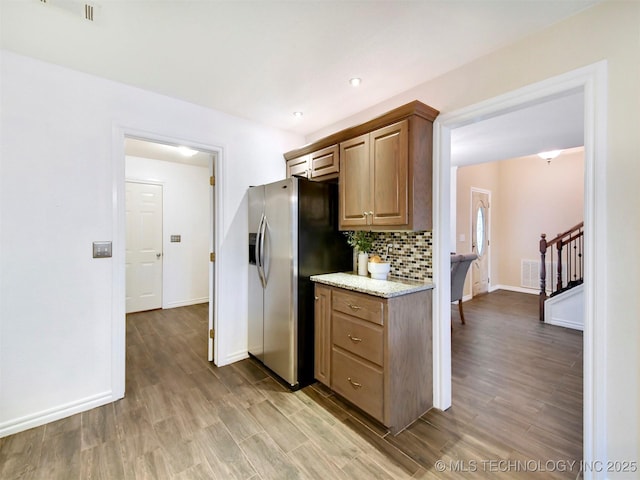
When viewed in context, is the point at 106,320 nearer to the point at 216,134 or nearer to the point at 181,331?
the point at 181,331

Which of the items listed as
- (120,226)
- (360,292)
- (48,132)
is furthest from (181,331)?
(360,292)

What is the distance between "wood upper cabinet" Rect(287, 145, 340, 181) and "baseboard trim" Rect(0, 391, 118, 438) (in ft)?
8.27

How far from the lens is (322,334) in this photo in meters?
2.29

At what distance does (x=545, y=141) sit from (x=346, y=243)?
9.13 ft

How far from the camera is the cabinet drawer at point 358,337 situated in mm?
1843

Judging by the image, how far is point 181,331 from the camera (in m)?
3.69

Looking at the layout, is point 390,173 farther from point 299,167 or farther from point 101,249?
point 101,249

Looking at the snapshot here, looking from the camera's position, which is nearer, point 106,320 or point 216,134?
point 106,320

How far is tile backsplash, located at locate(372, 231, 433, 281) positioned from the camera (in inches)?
86.3

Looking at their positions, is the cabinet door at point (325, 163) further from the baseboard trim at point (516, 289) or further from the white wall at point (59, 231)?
the baseboard trim at point (516, 289)

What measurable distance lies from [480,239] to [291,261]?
5.05m

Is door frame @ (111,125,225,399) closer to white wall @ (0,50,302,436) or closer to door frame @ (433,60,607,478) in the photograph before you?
white wall @ (0,50,302,436)

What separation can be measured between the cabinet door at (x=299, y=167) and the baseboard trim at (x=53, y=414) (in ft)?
8.28

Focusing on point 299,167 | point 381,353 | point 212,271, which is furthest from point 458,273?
point 212,271
